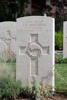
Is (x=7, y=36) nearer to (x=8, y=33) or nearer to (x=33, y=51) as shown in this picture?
(x=8, y=33)

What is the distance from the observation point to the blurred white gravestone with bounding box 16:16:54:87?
22.2 feet

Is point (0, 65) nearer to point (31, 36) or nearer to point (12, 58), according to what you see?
point (31, 36)

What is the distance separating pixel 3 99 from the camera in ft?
21.2

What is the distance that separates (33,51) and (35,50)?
49 mm

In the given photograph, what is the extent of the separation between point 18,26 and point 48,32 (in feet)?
2.17

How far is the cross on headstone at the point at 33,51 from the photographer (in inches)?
270

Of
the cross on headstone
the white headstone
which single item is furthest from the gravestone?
the cross on headstone

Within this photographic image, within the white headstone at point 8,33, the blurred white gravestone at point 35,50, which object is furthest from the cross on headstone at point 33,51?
the white headstone at point 8,33

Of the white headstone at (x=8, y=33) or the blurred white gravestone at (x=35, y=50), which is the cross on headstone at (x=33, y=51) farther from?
the white headstone at (x=8, y=33)

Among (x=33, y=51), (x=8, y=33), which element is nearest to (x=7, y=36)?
(x=8, y=33)

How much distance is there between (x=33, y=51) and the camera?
22.7ft

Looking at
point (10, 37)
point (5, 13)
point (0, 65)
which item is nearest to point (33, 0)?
point (5, 13)

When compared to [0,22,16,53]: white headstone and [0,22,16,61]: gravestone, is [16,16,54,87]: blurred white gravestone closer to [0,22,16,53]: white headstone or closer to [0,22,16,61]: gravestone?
[0,22,16,61]: gravestone

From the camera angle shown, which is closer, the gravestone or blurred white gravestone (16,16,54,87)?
blurred white gravestone (16,16,54,87)
